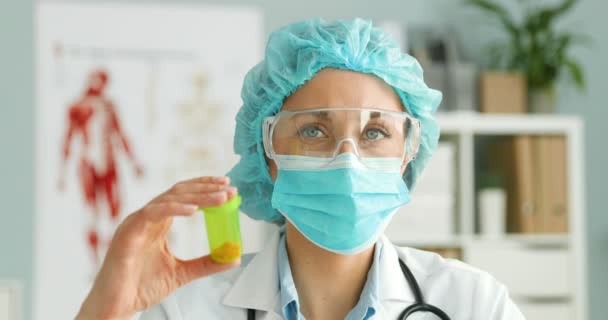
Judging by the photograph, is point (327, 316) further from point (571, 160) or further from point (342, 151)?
point (571, 160)

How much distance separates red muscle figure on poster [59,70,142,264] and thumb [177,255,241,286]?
2112mm

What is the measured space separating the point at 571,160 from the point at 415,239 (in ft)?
2.43

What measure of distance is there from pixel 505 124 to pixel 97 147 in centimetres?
178

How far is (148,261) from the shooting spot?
1.36 meters

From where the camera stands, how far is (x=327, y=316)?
1505mm

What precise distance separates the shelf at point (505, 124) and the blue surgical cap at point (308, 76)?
1.54 m

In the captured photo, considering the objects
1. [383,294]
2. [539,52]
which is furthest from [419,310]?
[539,52]

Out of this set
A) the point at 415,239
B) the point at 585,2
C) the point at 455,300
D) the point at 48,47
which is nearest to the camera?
the point at 455,300

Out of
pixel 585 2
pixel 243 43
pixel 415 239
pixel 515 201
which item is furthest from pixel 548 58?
pixel 243 43

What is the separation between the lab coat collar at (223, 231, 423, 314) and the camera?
152 cm

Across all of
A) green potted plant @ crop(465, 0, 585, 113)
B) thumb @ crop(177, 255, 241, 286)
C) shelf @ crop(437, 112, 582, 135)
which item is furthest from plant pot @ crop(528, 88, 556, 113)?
thumb @ crop(177, 255, 241, 286)

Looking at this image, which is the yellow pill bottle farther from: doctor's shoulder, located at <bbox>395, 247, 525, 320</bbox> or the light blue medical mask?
doctor's shoulder, located at <bbox>395, 247, 525, 320</bbox>

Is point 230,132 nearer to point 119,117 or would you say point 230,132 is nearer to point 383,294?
point 119,117

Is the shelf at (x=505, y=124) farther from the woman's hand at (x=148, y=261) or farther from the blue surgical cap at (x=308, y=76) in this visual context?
the woman's hand at (x=148, y=261)
